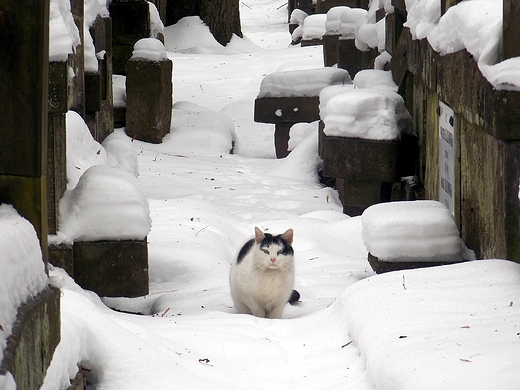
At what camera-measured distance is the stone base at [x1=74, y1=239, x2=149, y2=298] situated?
5289mm

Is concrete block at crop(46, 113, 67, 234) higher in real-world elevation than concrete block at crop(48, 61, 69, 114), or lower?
lower

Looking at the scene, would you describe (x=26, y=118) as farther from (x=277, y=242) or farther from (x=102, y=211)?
(x=277, y=242)

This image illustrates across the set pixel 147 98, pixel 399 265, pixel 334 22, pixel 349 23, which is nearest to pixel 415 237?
pixel 399 265

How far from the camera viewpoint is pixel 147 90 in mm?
10375

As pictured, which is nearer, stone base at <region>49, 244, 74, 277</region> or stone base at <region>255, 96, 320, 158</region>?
stone base at <region>49, 244, 74, 277</region>

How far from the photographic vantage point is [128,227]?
532cm

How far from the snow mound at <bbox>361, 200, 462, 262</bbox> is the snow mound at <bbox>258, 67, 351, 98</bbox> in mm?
6034

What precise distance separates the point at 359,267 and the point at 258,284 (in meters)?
1.42

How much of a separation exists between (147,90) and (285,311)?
17.4 ft

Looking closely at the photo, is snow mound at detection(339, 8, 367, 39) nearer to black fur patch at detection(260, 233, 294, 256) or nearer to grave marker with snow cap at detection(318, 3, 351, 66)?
grave marker with snow cap at detection(318, 3, 351, 66)

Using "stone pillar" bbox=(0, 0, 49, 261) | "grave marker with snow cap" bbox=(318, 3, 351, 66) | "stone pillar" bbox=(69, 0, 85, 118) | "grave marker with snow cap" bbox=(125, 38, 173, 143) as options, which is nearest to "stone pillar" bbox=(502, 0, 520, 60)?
"stone pillar" bbox=(0, 0, 49, 261)

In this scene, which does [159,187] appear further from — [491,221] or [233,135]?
[491,221]

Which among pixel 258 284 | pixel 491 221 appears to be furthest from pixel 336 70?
pixel 491 221

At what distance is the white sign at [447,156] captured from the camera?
5.54m
